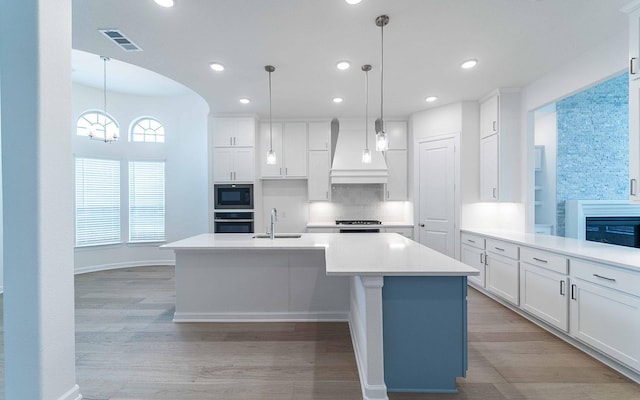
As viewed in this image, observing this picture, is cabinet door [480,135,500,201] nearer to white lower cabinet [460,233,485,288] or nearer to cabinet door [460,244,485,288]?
white lower cabinet [460,233,485,288]

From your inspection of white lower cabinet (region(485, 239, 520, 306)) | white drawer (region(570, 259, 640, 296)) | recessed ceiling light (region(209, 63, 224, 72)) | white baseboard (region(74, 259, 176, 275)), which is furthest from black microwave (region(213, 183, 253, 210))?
white drawer (region(570, 259, 640, 296))

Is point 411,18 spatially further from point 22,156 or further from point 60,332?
point 60,332

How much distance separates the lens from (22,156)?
61.9 inches

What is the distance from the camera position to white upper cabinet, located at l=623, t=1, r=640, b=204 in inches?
87.1

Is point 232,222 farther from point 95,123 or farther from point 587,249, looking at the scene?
point 587,249

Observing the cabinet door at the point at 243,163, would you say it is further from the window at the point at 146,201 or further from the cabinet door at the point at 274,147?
the window at the point at 146,201

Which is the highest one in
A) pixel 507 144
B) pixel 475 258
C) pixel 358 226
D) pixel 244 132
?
pixel 244 132

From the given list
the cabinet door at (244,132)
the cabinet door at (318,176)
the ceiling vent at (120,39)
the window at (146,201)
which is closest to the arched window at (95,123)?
the window at (146,201)

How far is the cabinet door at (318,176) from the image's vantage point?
5230mm

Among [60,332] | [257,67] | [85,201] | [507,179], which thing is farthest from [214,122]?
[507,179]

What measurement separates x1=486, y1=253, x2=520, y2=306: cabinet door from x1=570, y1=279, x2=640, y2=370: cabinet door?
0.70 m

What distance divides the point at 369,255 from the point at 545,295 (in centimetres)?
195

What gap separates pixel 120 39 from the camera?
2625 millimetres

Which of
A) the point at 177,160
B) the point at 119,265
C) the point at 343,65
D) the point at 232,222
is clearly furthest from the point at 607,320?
the point at 119,265
